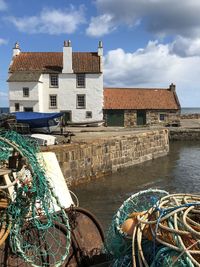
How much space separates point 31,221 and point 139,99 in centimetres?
4083

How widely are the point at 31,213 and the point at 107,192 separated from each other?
35.7 feet

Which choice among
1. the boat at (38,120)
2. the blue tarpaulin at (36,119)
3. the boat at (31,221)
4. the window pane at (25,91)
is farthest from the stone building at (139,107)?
the boat at (31,221)

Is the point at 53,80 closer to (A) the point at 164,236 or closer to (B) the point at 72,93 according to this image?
(B) the point at 72,93

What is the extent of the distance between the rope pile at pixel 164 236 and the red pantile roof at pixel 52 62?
3597cm

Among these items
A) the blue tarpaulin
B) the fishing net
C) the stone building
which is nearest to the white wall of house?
the stone building

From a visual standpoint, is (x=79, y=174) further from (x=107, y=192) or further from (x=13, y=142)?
(x=13, y=142)

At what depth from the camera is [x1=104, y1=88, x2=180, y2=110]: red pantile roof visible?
143 ft

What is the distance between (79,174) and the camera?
17672 millimetres

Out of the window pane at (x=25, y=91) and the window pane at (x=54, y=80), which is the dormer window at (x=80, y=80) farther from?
the window pane at (x=25, y=91)

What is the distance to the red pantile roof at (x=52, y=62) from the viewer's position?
40.3m

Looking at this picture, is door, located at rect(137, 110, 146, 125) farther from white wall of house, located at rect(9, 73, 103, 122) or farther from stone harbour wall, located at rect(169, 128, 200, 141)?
white wall of house, located at rect(9, 73, 103, 122)

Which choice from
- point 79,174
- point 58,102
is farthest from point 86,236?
point 58,102

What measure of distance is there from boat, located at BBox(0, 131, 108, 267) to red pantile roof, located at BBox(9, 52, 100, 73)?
116ft

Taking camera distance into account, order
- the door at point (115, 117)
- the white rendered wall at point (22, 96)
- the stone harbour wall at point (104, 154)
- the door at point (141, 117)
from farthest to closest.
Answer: the door at point (141, 117)
the door at point (115, 117)
the white rendered wall at point (22, 96)
the stone harbour wall at point (104, 154)
